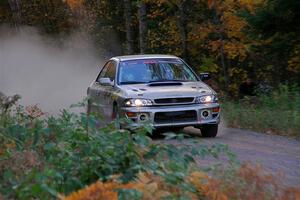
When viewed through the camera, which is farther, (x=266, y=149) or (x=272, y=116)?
(x=272, y=116)

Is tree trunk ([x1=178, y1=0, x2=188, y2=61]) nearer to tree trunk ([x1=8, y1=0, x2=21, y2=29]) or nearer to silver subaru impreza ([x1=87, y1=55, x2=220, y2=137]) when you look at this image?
silver subaru impreza ([x1=87, y1=55, x2=220, y2=137])

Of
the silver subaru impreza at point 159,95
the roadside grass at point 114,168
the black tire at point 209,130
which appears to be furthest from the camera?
the black tire at point 209,130

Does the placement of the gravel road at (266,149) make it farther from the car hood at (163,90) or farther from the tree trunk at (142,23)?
the tree trunk at (142,23)

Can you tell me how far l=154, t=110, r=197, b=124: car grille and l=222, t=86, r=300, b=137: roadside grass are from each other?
2253 millimetres

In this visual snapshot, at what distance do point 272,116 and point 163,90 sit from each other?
3.56m

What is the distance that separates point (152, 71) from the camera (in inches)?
624

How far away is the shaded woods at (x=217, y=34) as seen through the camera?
22203 mm

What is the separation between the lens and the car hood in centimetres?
1444

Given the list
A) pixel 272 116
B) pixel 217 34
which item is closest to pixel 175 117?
pixel 272 116

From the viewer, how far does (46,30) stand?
45.2 m

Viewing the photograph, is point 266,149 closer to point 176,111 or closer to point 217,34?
point 176,111

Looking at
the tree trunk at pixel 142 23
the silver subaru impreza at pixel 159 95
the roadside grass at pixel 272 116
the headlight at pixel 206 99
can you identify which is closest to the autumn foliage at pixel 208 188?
the silver subaru impreza at pixel 159 95

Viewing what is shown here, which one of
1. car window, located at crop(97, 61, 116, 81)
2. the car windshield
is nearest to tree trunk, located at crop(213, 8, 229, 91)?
car window, located at crop(97, 61, 116, 81)

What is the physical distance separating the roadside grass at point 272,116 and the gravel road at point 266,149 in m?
0.54
